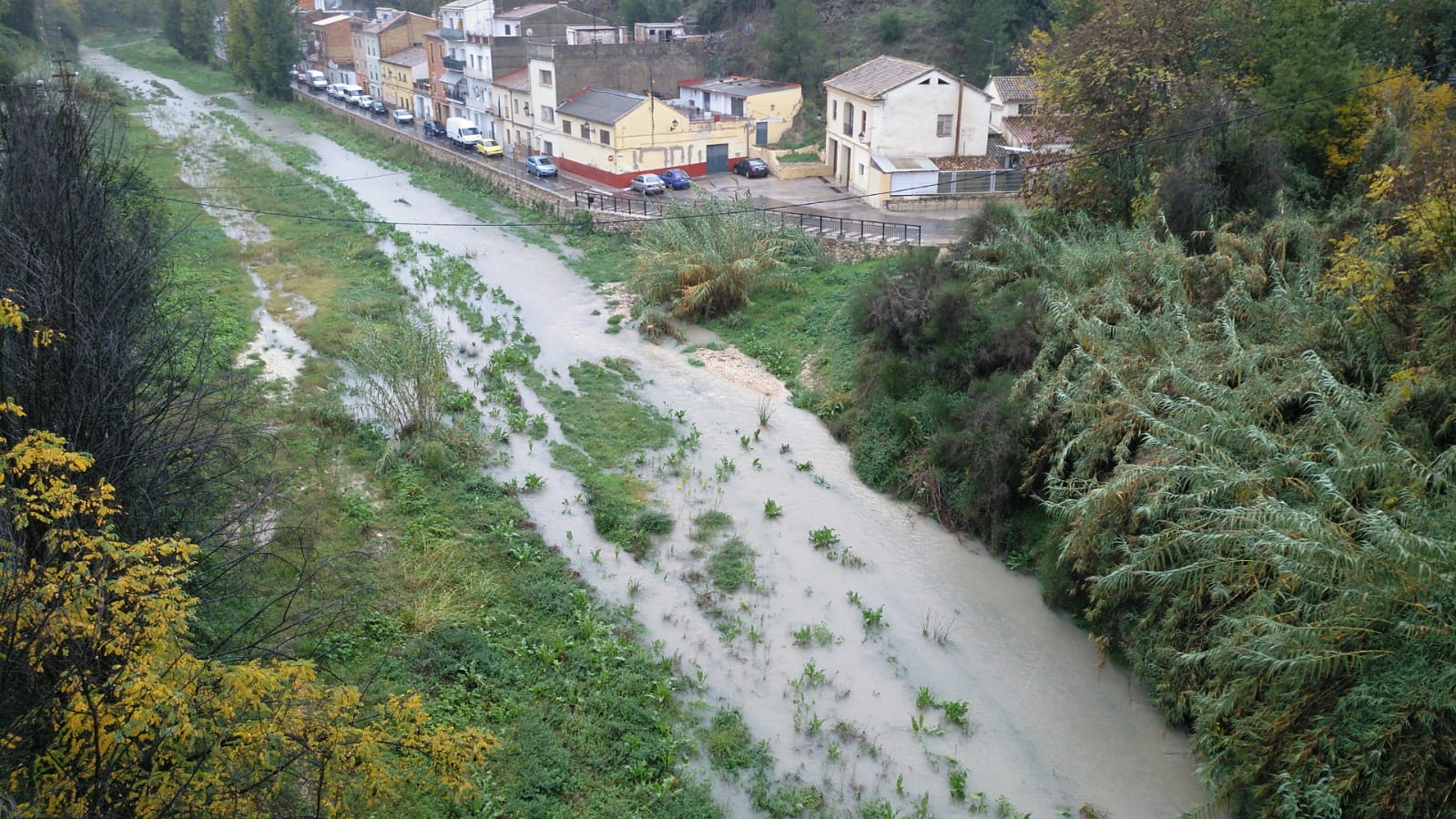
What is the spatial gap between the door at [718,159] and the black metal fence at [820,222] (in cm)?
642

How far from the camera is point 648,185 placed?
3375 centimetres

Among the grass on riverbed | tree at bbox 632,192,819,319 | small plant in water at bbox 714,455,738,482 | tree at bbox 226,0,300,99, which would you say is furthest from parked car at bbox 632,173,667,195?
tree at bbox 226,0,300,99

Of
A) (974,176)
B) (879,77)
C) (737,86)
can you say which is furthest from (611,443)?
(737,86)

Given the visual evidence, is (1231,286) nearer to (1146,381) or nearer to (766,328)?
(1146,381)

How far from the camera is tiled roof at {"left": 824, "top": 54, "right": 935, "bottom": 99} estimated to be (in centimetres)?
3269

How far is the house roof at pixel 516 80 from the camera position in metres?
40.8

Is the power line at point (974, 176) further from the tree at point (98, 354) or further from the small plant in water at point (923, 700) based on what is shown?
the tree at point (98, 354)

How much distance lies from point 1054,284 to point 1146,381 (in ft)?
13.5

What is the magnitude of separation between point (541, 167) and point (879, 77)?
1262 centimetres

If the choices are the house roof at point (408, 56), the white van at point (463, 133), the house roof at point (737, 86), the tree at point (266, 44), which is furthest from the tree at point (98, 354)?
the tree at point (266, 44)

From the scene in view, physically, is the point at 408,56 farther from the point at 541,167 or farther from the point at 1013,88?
the point at 1013,88

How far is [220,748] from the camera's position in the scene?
609cm

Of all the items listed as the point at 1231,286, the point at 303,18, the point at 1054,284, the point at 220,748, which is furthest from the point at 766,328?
the point at 303,18

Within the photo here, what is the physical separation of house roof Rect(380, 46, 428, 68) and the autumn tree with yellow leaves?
50307mm
